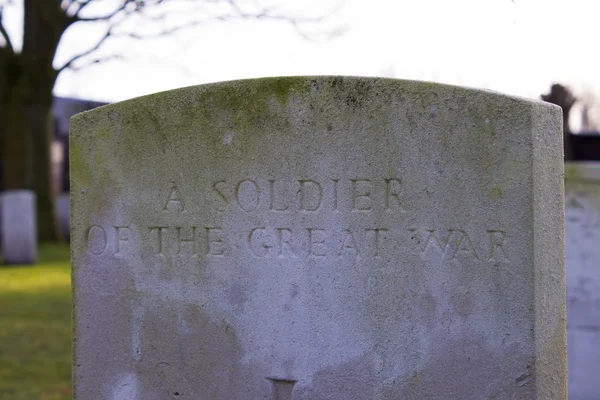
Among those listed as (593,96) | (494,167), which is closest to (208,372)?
(494,167)

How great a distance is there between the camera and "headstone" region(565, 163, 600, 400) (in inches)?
187

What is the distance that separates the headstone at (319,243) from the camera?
7.95 feet

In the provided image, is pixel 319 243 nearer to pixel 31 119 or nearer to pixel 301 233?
pixel 301 233

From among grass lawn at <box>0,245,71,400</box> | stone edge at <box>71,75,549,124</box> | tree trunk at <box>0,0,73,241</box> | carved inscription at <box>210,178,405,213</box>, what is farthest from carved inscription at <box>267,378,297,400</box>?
tree trunk at <box>0,0,73,241</box>

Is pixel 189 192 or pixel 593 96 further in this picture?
pixel 593 96

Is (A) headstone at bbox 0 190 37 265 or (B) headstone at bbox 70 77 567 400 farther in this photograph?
(A) headstone at bbox 0 190 37 265

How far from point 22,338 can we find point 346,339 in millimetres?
5284

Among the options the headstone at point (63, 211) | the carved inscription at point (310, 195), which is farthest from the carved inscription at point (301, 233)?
the headstone at point (63, 211)

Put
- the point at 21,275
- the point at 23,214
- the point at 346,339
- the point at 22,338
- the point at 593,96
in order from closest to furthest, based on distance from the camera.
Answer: the point at 346,339
the point at 22,338
the point at 21,275
the point at 23,214
the point at 593,96

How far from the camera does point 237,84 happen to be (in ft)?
8.63

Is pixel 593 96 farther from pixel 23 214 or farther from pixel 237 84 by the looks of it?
pixel 237 84

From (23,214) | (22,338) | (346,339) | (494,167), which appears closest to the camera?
(494,167)

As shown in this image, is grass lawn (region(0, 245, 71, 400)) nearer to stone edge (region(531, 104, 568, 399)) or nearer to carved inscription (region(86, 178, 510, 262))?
carved inscription (region(86, 178, 510, 262))

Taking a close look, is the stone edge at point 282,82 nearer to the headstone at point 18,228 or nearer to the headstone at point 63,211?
the headstone at point 18,228
